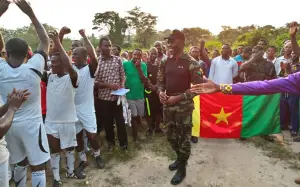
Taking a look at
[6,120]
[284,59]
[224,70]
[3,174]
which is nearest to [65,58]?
[6,120]

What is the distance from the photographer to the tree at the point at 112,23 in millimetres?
55469

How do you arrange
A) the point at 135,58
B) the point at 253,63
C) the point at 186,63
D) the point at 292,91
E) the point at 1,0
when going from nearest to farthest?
the point at 292,91 → the point at 1,0 → the point at 186,63 → the point at 135,58 → the point at 253,63

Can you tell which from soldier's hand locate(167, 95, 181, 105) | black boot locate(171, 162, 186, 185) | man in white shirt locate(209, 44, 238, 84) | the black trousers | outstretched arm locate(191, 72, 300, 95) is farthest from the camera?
man in white shirt locate(209, 44, 238, 84)

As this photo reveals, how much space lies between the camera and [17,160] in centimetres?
293

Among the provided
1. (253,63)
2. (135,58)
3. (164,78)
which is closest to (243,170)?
(164,78)

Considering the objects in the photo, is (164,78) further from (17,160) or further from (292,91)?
(17,160)

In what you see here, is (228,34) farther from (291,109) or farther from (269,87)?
(269,87)

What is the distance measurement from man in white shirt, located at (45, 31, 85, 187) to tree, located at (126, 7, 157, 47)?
189ft

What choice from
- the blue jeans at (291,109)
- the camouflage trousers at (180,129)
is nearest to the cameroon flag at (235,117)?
the blue jeans at (291,109)

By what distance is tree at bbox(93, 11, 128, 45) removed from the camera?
→ 182ft

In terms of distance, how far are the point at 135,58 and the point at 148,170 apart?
2402 mm

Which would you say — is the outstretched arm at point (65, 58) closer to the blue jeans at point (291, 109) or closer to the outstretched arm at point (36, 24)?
the outstretched arm at point (36, 24)

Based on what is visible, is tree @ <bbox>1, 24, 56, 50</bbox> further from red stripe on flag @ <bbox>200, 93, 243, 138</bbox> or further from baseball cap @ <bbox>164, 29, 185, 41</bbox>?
baseball cap @ <bbox>164, 29, 185, 41</bbox>

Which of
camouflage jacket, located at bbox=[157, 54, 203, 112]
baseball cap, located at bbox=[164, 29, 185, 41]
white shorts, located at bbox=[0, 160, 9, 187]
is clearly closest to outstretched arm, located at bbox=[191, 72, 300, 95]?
camouflage jacket, located at bbox=[157, 54, 203, 112]
